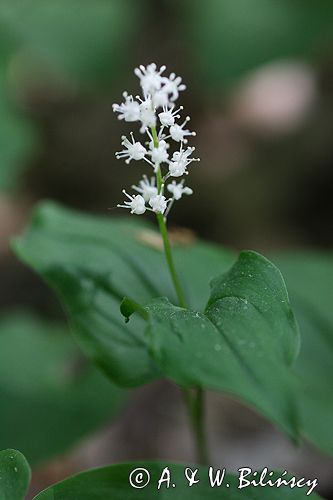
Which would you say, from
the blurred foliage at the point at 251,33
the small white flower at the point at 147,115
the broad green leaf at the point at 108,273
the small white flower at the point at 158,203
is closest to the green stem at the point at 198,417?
the broad green leaf at the point at 108,273

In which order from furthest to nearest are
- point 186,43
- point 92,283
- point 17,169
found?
point 186,43
point 17,169
point 92,283

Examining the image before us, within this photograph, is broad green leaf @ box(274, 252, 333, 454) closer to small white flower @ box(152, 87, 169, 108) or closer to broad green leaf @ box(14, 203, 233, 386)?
broad green leaf @ box(14, 203, 233, 386)

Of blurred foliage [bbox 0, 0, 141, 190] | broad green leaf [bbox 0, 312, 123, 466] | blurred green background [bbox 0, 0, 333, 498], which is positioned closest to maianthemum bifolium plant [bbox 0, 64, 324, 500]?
broad green leaf [bbox 0, 312, 123, 466]

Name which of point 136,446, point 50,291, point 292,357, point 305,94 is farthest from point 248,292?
point 305,94

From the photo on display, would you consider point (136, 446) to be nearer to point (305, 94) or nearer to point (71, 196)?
point (71, 196)

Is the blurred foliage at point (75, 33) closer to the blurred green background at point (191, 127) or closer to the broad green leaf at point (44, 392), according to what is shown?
the blurred green background at point (191, 127)

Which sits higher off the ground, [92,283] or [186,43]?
[186,43]
